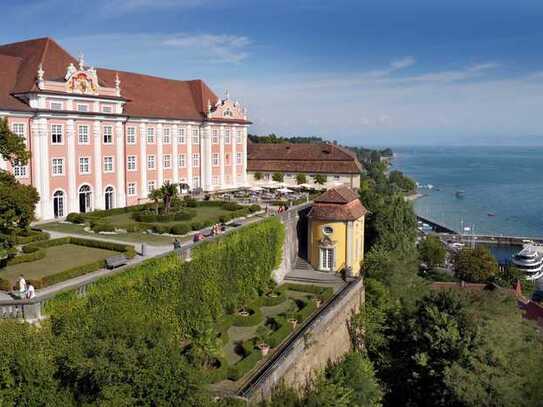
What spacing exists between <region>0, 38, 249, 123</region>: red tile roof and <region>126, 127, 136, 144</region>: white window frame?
1293 mm

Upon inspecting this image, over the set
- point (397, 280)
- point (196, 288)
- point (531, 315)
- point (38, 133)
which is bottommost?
point (531, 315)

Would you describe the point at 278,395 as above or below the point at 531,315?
above

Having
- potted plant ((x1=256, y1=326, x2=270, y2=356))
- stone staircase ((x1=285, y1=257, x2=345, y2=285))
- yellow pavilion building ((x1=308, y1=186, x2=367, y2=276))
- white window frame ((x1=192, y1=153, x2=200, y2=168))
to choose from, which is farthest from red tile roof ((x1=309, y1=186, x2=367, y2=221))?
white window frame ((x1=192, y1=153, x2=200, y2=168))

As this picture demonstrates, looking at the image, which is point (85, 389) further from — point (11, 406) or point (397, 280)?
point (397, 280)

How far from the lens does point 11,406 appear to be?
16.5m

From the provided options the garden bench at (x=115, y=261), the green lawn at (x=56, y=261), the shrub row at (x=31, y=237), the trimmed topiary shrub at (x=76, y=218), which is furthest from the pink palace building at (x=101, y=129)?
the garden bench at (x=115, y=261)

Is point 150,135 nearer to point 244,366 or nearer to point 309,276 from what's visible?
point 309,276

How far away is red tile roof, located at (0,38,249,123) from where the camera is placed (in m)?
38.8

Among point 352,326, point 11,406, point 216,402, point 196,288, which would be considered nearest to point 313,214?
point 352,326

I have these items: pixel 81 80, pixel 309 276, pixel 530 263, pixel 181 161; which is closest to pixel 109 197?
pixel 81 80

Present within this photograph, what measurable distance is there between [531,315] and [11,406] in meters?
37.7

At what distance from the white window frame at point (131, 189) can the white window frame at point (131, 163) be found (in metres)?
1.31

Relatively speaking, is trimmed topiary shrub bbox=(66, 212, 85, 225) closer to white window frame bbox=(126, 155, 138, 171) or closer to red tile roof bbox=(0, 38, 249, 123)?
red tile roof bbox=(0, 38, 249, 123)

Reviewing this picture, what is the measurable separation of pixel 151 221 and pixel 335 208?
13541 mm
